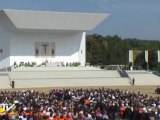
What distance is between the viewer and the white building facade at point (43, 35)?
182ft

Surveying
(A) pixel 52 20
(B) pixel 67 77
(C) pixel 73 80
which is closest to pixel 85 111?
(C) pixel 73 80

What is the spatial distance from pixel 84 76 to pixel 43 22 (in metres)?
9.68

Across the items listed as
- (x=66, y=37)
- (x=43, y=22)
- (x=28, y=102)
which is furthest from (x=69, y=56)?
(x=28, y=102)

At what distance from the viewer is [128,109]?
19.8m

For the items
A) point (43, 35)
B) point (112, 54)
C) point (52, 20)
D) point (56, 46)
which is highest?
point (52, 20)

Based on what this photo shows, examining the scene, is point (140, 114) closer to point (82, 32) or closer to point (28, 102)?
point (28, 102)

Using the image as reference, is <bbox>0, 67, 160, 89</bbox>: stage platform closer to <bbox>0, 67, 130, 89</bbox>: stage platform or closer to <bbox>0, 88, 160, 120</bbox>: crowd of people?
<bbox>0, 67, 130, 89</bbox>: stage platform

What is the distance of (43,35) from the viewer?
59.6 meters

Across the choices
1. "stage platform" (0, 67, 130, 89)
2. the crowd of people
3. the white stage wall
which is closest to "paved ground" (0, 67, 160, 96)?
"stage platform" (0, 67, 130, 89)

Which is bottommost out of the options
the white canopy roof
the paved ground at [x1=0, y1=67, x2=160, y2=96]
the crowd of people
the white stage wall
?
the crowd of people

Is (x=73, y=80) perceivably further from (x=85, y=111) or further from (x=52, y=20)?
(x=85, y=111)

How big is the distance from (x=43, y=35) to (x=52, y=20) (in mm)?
3649

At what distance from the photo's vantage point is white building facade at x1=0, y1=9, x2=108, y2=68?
55438 millimetres

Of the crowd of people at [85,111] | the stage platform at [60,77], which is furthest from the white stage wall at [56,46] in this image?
the crowd of people at [85,111]
